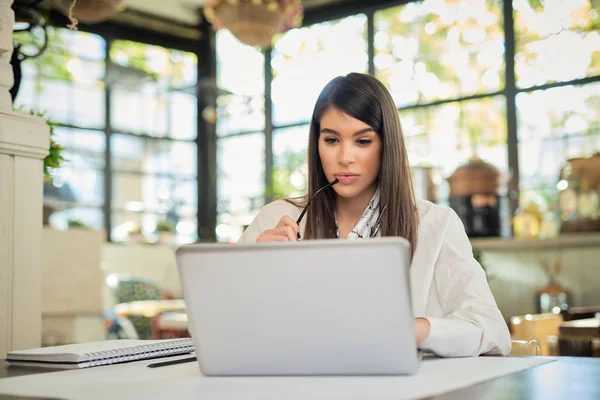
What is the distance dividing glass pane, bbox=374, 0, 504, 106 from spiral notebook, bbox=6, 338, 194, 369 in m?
5.77

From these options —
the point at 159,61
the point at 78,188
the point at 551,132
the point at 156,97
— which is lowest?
the point at 78,188

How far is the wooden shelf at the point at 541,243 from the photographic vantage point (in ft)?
18.0

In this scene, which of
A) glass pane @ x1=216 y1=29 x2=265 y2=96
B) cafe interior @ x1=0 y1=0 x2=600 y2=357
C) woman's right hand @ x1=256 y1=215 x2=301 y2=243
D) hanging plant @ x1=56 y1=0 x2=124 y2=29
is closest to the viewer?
woman's right hand @ x1=256 y1=215 x2=301 y2=243

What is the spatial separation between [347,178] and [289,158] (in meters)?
6.36

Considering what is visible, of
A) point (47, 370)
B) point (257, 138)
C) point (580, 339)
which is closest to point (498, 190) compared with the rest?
point (580, 339)

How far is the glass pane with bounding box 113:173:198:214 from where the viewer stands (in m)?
7.75

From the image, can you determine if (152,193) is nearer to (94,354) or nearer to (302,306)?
(94,354)

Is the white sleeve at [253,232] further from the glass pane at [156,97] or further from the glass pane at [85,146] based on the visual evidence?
the glass pane at [156,97]

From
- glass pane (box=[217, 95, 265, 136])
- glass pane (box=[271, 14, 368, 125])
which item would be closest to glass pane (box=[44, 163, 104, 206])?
glass pane (box=[217, 95, 265, 136])

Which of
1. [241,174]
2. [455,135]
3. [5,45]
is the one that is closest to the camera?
[5,45]

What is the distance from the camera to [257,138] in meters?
8.15

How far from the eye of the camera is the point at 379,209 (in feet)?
5.29

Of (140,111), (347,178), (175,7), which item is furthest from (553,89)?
(347,178)

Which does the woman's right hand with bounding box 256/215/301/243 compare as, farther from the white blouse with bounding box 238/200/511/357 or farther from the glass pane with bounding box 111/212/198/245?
the glass pane with bounding box 111/212/198/245
